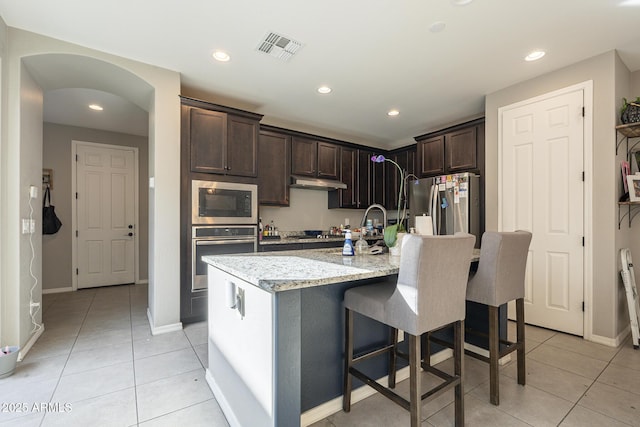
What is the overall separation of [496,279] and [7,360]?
11.0 ft

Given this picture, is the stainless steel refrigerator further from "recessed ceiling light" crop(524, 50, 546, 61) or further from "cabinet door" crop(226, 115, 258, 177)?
"cabinet door" crop(226, 115, 258, 177)

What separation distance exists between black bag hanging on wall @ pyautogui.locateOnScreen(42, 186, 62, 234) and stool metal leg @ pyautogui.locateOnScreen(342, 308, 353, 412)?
5033 millimetres

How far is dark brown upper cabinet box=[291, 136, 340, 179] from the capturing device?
4344mm

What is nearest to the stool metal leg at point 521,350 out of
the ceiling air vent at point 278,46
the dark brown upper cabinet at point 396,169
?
the ceiling air vent at point 278,46

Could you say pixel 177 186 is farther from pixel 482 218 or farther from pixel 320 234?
pixel 482 218

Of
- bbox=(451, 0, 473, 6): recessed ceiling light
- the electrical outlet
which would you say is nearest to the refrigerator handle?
bbox=(451, 0, 473, 6): recessed ceiling light

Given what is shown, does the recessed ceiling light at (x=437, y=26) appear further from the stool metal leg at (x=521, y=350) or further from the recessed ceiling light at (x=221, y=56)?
the stool metal leg at (x=521, y=350)

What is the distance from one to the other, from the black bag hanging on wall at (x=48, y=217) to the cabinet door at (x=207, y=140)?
3061 mm

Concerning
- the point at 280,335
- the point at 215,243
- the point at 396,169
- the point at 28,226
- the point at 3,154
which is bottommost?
the point at 280,335

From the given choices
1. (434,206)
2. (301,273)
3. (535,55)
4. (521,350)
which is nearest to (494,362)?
(521,350)

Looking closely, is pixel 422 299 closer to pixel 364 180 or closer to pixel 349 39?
pixel 349 39

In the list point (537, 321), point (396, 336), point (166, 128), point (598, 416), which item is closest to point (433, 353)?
point (396, 336)

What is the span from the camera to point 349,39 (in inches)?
96.4

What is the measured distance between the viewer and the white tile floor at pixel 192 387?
5.47 ft
